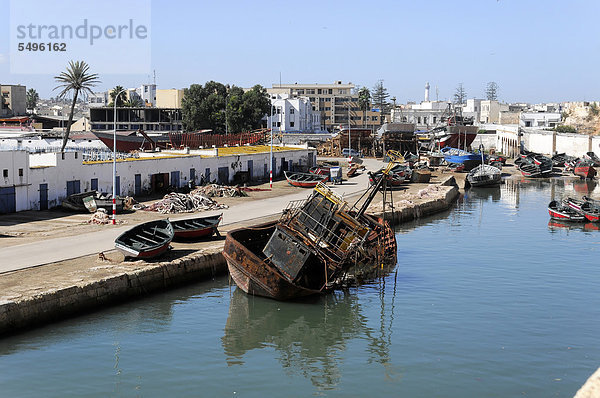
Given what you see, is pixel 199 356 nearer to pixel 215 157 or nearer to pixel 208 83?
pixel 215 157

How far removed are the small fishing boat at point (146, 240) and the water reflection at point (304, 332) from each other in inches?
148

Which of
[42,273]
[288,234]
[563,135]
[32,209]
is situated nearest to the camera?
[42,273]

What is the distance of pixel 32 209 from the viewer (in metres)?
41.0

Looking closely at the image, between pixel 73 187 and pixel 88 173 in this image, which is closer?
pixel 73 187

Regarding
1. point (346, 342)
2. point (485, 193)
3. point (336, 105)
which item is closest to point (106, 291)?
point (346, 342)

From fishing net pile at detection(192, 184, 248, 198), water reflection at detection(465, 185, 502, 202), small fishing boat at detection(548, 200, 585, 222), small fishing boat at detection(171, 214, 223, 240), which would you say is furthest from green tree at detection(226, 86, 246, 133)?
small fishing boat at detection(171, 214, 223, 240)

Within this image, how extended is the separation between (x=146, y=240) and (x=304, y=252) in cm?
745

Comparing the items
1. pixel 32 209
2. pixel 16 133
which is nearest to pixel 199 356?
pixel 32 209

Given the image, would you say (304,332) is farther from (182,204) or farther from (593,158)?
(593,158)

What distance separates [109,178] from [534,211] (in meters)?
34.0

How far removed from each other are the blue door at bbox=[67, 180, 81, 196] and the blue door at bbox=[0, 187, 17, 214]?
14.7 ft

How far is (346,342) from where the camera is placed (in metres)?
24.0

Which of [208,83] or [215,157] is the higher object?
[208,83]

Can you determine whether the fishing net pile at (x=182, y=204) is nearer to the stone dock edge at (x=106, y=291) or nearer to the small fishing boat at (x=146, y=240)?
the small fishing boat at (x=146, y=240)
